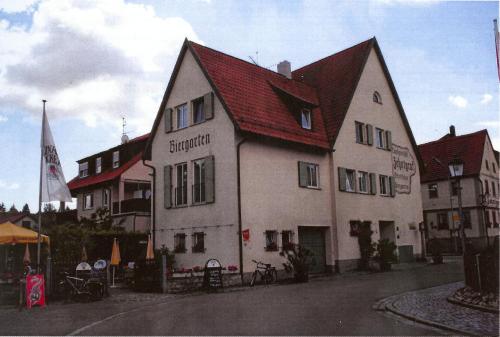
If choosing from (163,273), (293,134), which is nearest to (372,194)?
(293,134)

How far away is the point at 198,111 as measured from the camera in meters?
24.6

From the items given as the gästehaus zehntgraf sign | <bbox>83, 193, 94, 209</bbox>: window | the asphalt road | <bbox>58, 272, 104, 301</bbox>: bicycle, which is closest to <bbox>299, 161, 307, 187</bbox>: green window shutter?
the asphalt road

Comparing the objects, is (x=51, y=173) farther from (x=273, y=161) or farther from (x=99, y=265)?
(x=273, y=161)

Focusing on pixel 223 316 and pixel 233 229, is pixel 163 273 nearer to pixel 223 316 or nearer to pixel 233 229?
pixel 233 229

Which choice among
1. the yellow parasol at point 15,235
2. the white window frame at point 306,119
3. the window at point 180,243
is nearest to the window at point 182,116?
the window at point 180,243

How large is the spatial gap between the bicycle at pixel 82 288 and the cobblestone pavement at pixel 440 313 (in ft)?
28.5

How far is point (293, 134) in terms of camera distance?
24.3 metres

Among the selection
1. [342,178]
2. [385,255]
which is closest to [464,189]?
[385,255]

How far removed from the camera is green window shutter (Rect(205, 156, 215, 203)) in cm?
2262

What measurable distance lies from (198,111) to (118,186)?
13.5 m

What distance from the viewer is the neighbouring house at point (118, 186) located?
32.5m

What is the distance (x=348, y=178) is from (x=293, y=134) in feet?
16.2

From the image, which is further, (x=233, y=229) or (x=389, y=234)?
(x=389, y=234)

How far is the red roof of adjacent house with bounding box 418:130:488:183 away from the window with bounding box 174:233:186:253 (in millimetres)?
29974
